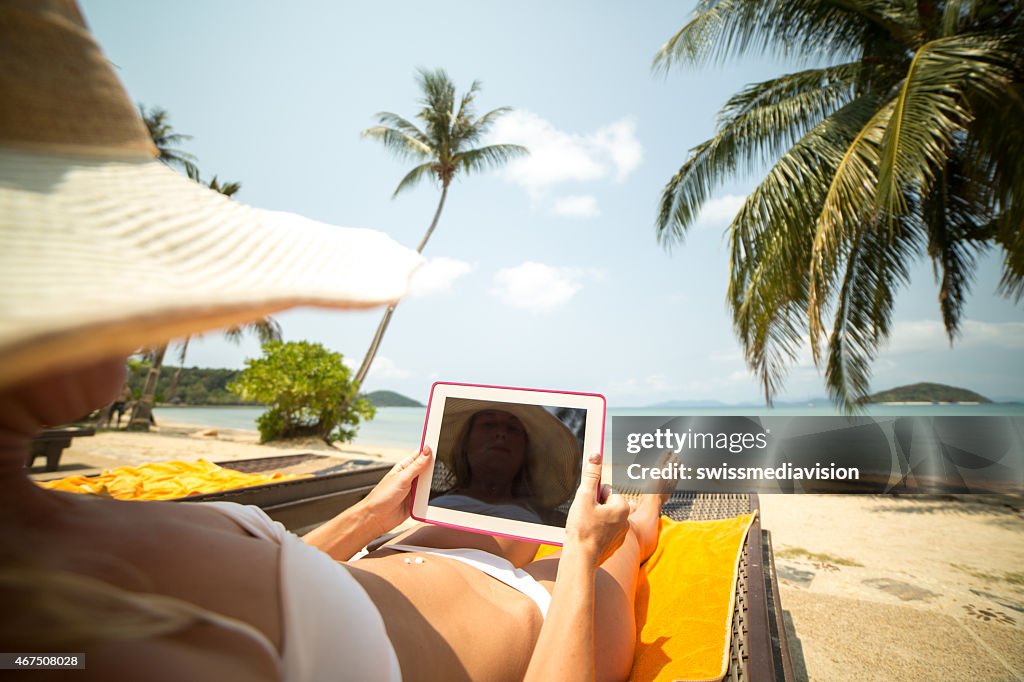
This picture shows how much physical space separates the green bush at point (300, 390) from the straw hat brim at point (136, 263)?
31.9 feet

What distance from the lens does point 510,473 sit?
1365mm

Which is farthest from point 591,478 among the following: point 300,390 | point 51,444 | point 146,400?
point 146,400

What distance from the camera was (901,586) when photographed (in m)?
2.80

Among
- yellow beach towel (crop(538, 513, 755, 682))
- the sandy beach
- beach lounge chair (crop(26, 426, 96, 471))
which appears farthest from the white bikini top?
beach lounge chair (crop(26, 426, 96, 471))

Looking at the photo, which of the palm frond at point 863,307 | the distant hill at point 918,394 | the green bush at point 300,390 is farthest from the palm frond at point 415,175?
the distant hill at point 918,394

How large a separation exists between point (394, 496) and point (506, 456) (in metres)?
0.37

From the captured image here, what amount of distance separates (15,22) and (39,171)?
171 millimetres

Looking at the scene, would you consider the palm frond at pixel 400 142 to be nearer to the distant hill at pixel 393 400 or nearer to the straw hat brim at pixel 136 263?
the straw hat brim at pixel 136 263

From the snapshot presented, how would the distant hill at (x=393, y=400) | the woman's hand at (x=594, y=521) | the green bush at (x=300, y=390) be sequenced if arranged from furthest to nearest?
the distant hill at (x=393, y=400) → the green bush at (x=300, y=390) → the woman's hand at (x=594, y=521)

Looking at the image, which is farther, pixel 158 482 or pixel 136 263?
pixel 158 482

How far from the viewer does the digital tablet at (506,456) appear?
127 cm

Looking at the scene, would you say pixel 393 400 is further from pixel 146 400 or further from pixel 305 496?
pixel 305 496

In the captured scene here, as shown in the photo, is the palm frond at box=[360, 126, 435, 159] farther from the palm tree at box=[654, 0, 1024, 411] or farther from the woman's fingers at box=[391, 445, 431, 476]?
the woman's fingers at box=[391, 445, 431, 476]

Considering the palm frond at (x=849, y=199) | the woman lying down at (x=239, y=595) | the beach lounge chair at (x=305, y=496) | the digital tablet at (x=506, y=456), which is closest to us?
the woman lying down at (x=239, y=595)
